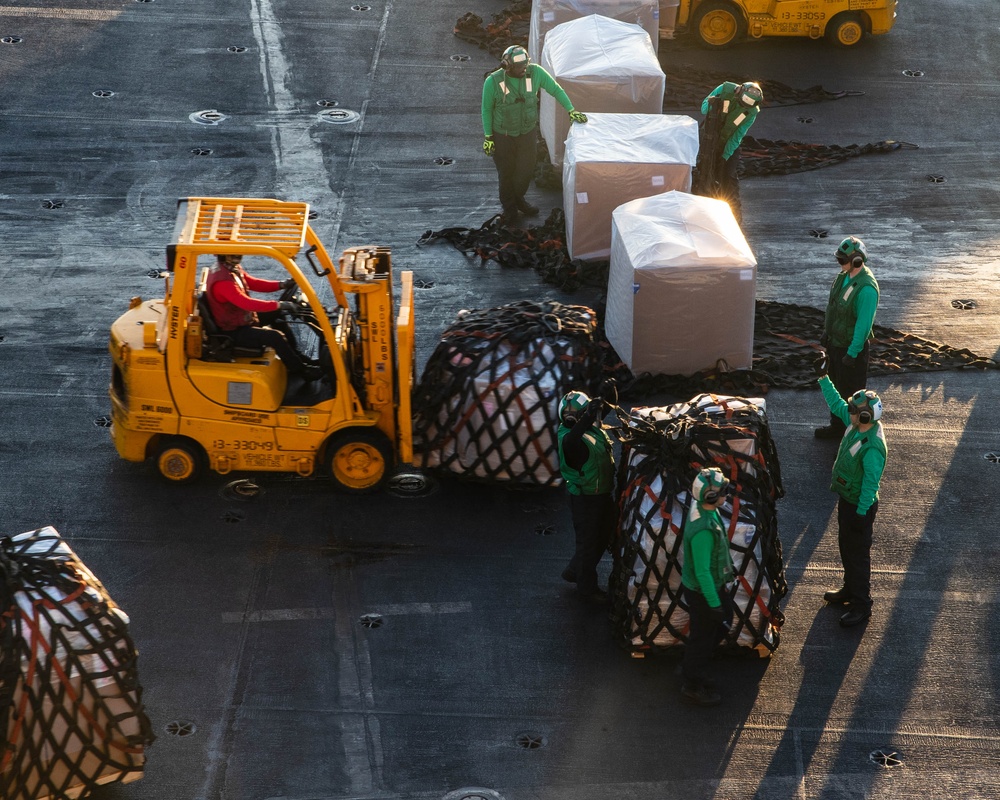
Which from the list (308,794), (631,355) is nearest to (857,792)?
A: (308,794)

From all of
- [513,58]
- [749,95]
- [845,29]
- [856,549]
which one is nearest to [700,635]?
[856,549]

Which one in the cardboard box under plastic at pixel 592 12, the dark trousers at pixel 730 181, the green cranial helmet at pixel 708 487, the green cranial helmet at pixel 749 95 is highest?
the cardboard box under plastic at pixel 592 12

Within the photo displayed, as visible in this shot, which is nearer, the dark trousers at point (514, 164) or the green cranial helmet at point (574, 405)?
the green cranial helmet at point (574, 405)

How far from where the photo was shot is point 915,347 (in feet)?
39.4

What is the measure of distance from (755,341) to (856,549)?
4030 mm

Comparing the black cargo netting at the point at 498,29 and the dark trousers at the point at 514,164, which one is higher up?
the black cargo netting at the point at 498,29

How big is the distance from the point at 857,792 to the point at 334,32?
1504cm

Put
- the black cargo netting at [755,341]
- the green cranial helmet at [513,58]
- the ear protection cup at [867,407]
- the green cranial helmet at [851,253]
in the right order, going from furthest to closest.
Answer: the green cranial helmet at [513,58] < the black cargo netting at [755,341] < the green cranial helmet at [851,253] < the ear protection cup at [867,407]

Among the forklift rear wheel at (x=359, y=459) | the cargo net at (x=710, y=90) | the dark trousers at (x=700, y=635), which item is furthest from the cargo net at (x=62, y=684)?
the cargo net at (x=710, y=90)

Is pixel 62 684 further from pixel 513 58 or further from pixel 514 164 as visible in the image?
pixel 513 58

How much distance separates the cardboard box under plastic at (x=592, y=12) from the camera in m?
16.6

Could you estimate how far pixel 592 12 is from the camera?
1661 centimetres

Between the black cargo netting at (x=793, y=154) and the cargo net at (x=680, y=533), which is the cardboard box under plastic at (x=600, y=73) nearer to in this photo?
the black cargo netting at (x=793, y=154)

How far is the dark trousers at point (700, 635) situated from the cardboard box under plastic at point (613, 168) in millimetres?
6138
